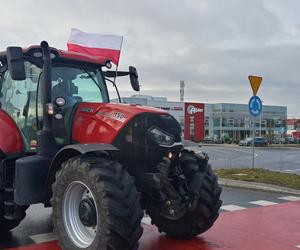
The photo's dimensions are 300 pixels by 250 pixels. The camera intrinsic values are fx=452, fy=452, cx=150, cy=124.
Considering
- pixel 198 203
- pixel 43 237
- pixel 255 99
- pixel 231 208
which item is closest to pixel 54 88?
Result: pixel 43 237

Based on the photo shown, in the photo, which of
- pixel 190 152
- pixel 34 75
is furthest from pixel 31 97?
pixel 190 152

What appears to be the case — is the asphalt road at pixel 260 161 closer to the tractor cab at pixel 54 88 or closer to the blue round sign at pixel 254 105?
the tractor cab at pixel 54 88

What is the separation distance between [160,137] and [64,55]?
6.11ft

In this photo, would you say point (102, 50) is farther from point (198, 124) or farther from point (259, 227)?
point (198, 124)

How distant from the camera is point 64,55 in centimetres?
633

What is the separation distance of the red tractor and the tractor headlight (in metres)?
0.01

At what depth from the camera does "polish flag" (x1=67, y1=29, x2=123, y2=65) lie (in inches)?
285

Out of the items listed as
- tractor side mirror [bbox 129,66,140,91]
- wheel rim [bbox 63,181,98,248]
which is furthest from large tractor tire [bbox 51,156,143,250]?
tractor side mirror [bbox 129,66,140,91]

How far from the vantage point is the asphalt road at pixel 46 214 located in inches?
257

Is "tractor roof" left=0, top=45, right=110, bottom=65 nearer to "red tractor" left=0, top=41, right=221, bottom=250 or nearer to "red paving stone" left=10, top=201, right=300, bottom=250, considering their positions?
"red tractor" left=0, top=41, right=221, bottom=250

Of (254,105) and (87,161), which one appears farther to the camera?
(254,105)

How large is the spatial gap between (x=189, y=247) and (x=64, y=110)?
8.29 ft

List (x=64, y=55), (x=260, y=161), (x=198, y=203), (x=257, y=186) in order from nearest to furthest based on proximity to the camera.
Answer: (x=198, y=203) < (x=64, y=55) < (x=257, y=186) < (x=260, y=161)

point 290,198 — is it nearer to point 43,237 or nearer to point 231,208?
point 231,208
